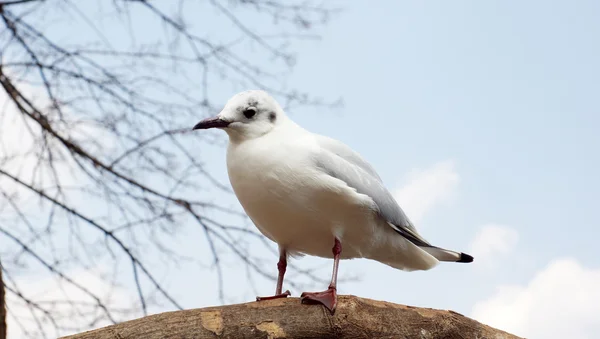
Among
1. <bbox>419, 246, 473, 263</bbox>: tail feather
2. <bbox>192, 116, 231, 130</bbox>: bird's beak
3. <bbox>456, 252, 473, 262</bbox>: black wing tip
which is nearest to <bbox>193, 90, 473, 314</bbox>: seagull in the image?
<bbox>192, 116, 231, 130</bbox>: bird's beak

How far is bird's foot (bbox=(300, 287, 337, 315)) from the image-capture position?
1.91m

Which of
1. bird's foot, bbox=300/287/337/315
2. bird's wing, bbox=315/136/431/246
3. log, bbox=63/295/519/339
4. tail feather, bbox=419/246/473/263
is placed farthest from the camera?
tail feather, bbox=419/246/473/263

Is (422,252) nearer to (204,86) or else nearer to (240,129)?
(240,129)

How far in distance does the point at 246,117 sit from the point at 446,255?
81 centimetres

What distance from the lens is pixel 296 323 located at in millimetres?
1868

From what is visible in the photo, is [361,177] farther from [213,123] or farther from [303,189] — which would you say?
[213,123]

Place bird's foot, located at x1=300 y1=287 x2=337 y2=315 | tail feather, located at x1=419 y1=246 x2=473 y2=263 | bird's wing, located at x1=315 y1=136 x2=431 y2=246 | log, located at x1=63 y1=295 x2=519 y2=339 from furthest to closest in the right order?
tail feather, located at x1=419 y1=246 x2=473 y2=263 → bird's wing, located at x1=315 y1=136 x2=431 y2=246 → bird's foot, located at x1=300 y1=287 x2=337 y2=315 → log, located at x1=63 y1=295 x2=519 y2=339

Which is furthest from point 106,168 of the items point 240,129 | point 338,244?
point 338,244

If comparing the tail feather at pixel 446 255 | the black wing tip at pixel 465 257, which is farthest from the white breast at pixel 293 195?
the black wing tip at pixel 465 257

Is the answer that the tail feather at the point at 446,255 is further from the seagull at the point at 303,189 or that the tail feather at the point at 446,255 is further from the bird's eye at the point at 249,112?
the bird's eye at the point at 249,112

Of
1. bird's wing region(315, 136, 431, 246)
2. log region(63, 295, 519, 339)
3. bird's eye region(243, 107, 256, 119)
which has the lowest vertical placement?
log region(63, 295, 519, 339)

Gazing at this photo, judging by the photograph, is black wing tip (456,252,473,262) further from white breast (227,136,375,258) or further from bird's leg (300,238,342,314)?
bird's leg (300,238,342,314)

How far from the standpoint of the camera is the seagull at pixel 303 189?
1.94 meters

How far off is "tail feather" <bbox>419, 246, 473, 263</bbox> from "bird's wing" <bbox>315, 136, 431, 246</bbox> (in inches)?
1.9
